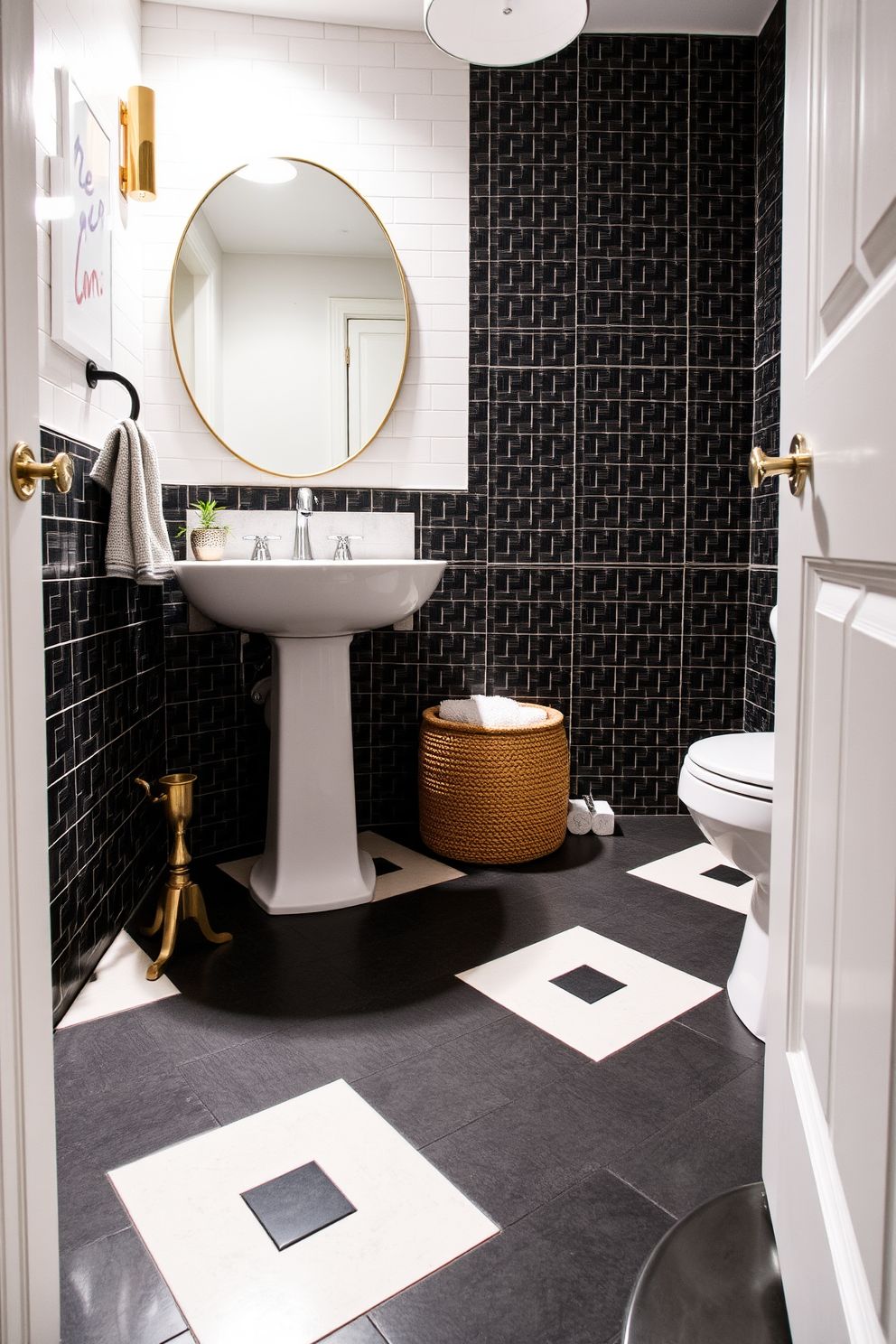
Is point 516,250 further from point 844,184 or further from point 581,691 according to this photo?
point 844,184

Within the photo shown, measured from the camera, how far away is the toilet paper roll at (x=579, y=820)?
8.89 ft

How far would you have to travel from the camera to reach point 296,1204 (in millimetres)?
1159

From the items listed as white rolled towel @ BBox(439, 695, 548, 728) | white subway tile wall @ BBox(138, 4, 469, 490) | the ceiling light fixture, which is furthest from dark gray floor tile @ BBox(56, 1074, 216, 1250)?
the ceiling light fixture

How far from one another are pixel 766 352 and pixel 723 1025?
1.96 m

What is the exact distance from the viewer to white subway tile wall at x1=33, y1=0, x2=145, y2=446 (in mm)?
1592

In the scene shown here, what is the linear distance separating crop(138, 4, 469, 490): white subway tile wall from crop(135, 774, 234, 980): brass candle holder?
3.39 ft

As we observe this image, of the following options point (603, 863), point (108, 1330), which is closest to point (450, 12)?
point (603, 863)

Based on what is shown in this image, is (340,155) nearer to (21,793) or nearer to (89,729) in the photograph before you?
(89,729)

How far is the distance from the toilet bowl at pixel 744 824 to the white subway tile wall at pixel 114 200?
134 centimetres

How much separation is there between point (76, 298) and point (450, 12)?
1013 mm

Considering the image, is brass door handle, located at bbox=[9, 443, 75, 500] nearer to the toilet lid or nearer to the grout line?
the toilet lid

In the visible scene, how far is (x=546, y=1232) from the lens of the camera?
3.65 feet

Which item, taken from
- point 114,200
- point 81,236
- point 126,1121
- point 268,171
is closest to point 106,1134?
point 126,1121

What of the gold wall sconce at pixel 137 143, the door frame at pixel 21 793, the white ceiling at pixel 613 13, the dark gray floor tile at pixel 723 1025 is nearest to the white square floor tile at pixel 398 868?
the dark gray floor tile at pixel 723 1025
